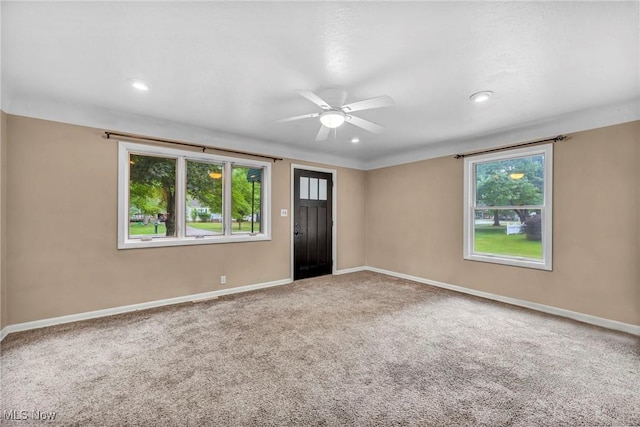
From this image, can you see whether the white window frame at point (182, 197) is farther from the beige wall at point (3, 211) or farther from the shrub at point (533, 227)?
the shrub at point (533, 227)

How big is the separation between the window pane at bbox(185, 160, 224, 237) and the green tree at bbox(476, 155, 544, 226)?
4.29m

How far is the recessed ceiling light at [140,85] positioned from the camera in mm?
2541

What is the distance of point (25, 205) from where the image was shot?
2.91 meters

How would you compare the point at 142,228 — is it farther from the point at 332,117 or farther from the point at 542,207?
the point at 542,207

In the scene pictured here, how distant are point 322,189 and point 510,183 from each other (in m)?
3.22

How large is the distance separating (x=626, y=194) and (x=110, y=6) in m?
5.02

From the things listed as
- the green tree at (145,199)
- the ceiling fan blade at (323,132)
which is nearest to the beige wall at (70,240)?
the green tree at (145,199)

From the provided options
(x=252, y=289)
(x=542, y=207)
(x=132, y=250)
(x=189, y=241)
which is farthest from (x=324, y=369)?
(x=542, y=207)

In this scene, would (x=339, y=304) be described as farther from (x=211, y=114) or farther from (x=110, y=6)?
(x=110, y=6)

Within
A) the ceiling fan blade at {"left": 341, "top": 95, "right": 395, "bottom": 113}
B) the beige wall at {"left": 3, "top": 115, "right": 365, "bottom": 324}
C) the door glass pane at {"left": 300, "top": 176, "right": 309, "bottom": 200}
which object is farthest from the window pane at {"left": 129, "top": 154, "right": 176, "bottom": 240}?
the ceiling fan blade at {"left": 341, "top": 95, "right": 395, "bottom": 113}

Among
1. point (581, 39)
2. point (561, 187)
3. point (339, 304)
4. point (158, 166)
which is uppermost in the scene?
point (581, 39)

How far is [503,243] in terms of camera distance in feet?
13.5

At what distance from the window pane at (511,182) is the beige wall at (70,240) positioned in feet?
15.2

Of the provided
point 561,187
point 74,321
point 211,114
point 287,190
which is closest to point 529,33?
point 561,187
